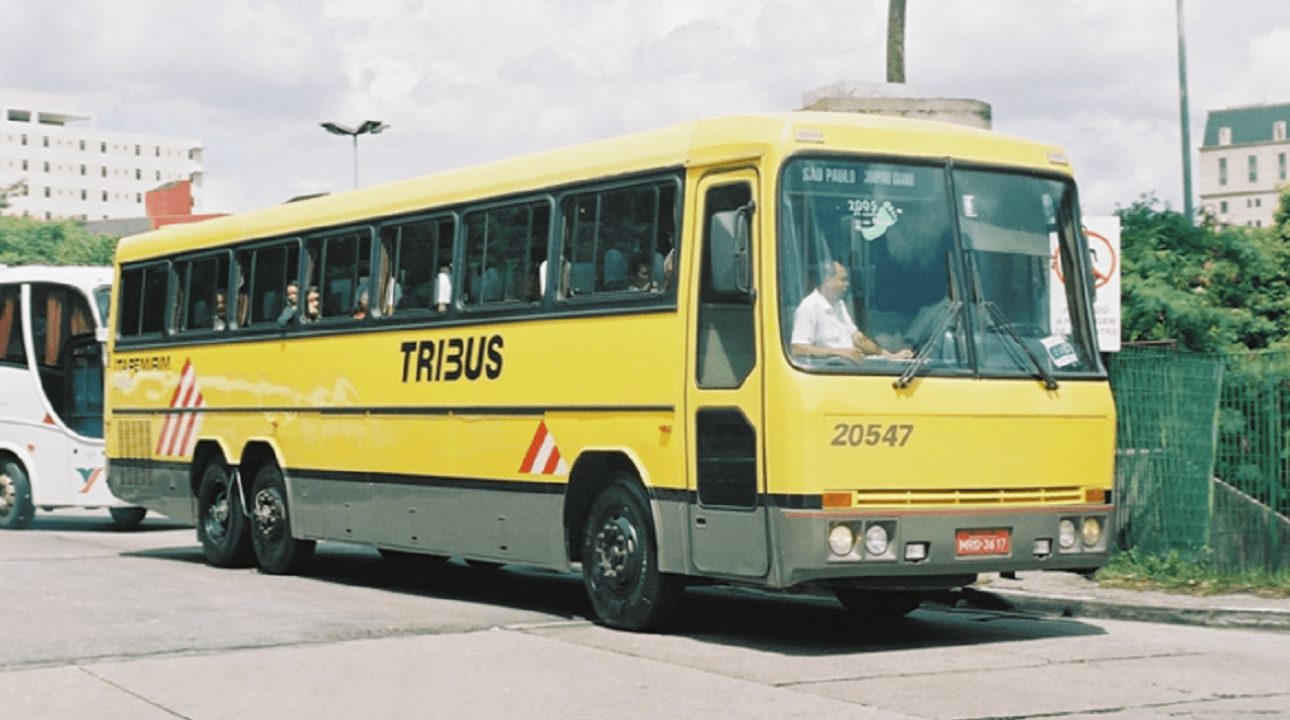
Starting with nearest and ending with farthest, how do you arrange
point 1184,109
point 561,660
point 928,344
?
1. point 561,660
2. point 928,344
3. point 1184,109

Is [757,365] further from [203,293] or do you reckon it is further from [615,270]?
[203,293]

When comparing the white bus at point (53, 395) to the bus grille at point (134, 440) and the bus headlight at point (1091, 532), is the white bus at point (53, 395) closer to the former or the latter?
the bus grille at point (134, 440)

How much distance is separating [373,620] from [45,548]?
9.24m

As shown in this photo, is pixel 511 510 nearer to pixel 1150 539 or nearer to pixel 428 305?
pixel 428 305

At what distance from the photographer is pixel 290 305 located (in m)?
16.3

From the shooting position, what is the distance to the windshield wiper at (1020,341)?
11164 mm

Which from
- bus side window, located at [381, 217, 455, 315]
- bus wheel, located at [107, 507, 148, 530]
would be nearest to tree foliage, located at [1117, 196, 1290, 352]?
bus side window, located at [381, 217, 455, 315]

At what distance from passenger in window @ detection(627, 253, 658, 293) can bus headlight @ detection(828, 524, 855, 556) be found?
6.75 ft

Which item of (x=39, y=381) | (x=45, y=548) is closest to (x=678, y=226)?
(x=45, y=548)

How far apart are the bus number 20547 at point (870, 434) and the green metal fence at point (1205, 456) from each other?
4091 mm

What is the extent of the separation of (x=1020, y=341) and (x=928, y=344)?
0.72 meters

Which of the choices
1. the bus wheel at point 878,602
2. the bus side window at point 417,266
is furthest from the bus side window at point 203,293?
the bus wheel at point 878,602

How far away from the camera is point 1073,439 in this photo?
11375 mm

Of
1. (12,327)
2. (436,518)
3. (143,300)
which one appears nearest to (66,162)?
(12,327)
